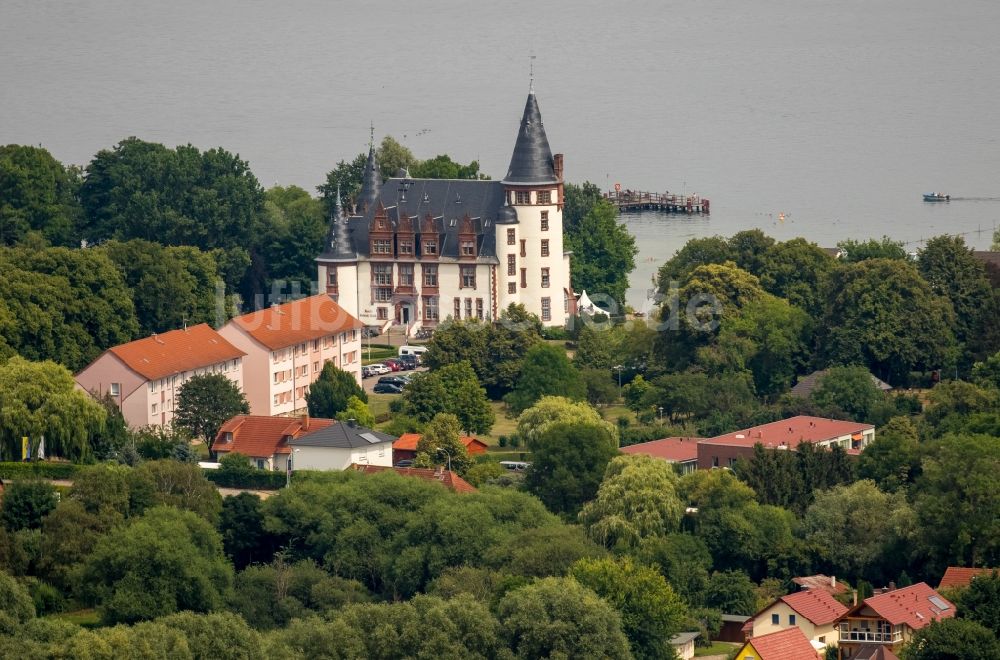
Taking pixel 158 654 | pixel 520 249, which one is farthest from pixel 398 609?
pixel 520 249

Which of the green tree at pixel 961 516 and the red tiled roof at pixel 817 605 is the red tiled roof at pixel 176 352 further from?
the green tree at pixel 961 516

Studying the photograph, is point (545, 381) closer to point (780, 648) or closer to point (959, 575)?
point (959, 575)


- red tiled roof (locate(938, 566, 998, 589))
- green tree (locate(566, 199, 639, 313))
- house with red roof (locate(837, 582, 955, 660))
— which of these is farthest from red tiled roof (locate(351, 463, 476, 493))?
green tree (locate(566, 199, 639, 313))

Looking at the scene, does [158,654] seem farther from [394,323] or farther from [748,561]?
[394,323]

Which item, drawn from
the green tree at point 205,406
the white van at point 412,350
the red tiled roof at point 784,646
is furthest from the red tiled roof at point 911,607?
the white van at point 412,350

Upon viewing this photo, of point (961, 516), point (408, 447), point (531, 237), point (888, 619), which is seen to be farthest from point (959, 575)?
point (531, 237)

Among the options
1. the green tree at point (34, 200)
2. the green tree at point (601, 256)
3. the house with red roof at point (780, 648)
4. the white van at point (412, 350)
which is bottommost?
the house with red roof at point (780, 648)
